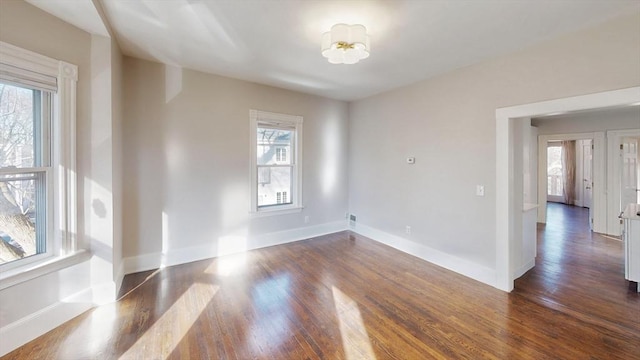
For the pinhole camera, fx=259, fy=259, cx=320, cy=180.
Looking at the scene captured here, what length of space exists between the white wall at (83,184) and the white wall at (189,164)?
65cm

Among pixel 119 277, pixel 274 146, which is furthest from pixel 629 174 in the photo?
pixel 119 277

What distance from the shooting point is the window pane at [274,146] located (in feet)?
14.4

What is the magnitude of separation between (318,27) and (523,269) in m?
3.81

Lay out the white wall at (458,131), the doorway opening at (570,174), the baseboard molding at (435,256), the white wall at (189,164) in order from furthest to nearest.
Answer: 1. the doorway opening at (570,174)
2. the white wall at (189,164)
3. the baseboard molding at (435,256)
4. the white wall at (458,131)

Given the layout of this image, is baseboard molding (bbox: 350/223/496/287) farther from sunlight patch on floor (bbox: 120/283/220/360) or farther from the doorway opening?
the doorway opening

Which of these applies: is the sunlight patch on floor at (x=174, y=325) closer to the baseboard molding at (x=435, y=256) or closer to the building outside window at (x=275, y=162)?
the building outside window at (x=275, y=162)

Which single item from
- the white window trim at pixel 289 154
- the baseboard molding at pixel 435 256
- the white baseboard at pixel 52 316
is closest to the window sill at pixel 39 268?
the white baseboard at pixel 52 316

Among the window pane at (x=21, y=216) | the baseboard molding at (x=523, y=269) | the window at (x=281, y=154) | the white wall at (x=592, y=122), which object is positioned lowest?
the baseboard molding at (x=523, y=269)

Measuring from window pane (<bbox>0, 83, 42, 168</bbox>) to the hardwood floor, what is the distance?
1448 millimetres

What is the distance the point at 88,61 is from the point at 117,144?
0.83 m

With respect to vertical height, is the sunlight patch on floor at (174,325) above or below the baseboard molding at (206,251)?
below

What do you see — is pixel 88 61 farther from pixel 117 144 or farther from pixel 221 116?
pixel 221 116

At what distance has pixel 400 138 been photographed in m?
4.29

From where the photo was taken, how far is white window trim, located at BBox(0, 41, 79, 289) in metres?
2.21
